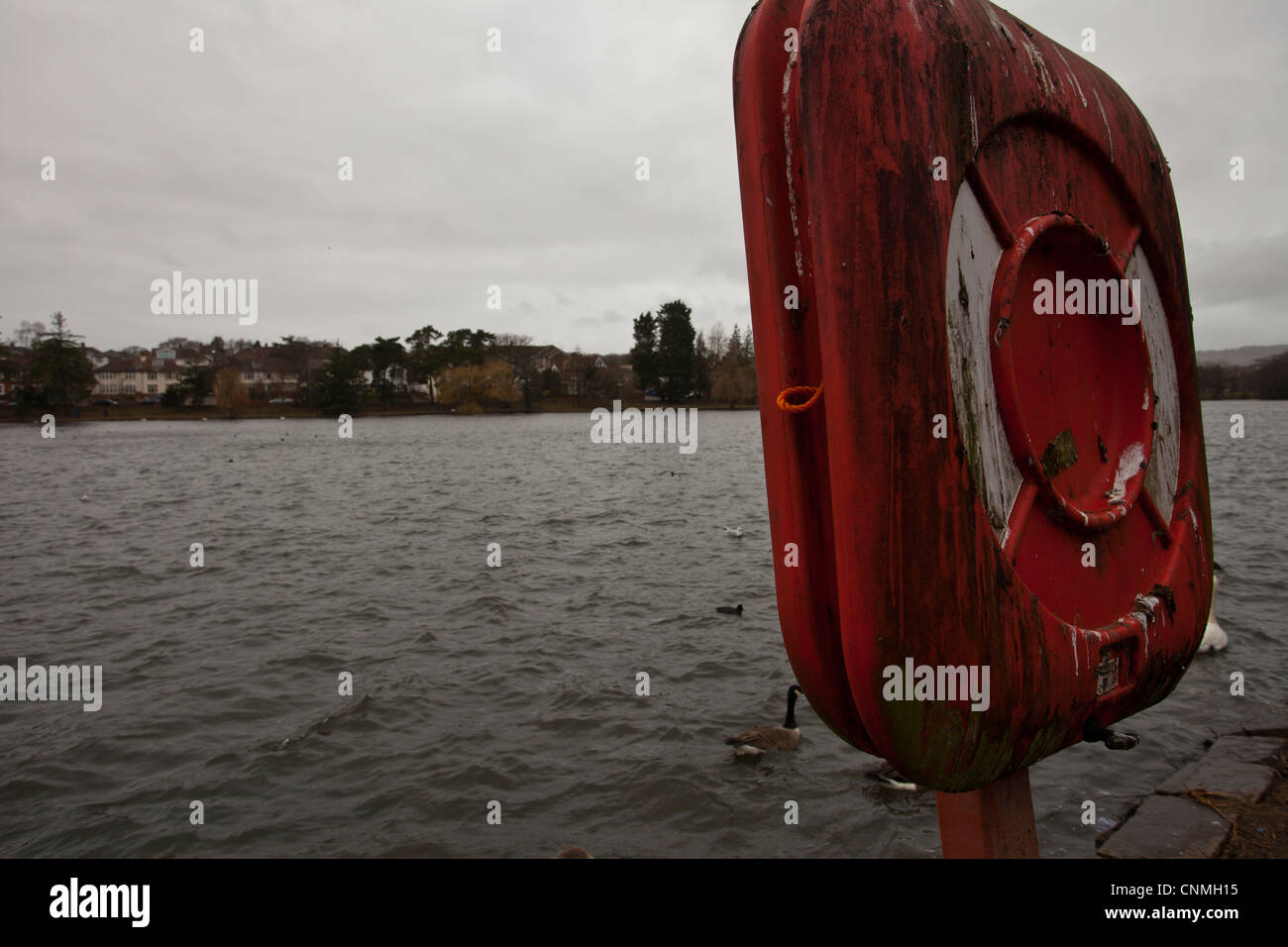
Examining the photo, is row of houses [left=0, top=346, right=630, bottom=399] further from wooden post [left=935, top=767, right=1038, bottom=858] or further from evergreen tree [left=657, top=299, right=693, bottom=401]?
wooden post [left=935, top=767, right=1038, bottom=858]

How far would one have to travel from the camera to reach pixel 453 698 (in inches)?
320

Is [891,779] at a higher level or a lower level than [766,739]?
lower

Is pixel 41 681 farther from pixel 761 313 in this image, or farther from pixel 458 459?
pixel 458 459

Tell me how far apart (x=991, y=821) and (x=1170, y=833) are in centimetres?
357

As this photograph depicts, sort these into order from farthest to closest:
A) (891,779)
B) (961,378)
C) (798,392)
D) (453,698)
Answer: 1. (453,698)
2. (891,779)
3. (798,392)
4. (961,378)

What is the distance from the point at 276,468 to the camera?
111 ft

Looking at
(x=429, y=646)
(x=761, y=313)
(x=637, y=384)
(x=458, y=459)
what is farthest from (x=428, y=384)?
(x=761, y=313)

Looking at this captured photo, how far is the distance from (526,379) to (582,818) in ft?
309

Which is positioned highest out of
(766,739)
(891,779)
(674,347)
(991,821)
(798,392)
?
(674,347)

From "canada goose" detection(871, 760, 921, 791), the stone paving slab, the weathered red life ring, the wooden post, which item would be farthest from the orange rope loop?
"canada goose" detection(871, 760, 921, 791)

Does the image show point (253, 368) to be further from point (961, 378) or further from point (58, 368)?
point (961, 378)

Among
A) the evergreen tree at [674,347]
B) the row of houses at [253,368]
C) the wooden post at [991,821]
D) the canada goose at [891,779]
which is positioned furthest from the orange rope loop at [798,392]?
the row of houses at [253,368]

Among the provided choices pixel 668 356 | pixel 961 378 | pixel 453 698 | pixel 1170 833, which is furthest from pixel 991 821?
pixel 668 356

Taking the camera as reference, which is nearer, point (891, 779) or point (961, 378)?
point (961, 378)
